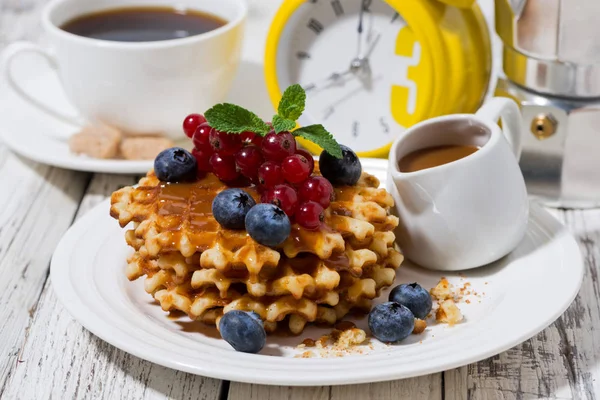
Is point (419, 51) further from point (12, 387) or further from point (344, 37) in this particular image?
point (12, 387)

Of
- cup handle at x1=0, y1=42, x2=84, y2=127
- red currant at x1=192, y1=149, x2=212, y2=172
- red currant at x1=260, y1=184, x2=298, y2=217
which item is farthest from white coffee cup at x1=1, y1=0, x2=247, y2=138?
red currant at x1=260, y1=184, x2=298, y2=217

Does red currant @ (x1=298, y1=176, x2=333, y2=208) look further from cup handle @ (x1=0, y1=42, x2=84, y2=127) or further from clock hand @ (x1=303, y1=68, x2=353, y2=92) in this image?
cup handle @ (x1=0, y1=42, x2=84, y2=127)

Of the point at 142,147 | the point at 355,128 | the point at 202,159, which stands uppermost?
the point at 202,159

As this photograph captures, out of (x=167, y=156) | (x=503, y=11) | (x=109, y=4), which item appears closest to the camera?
(x=167, y=156)

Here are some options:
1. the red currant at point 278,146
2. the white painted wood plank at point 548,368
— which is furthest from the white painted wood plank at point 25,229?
the white painted wood plank at point 548,368

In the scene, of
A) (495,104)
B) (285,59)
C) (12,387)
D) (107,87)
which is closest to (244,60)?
(285,59)

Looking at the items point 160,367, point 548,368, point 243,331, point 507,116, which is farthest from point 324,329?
point 507,116

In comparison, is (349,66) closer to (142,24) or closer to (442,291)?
(142,24)
